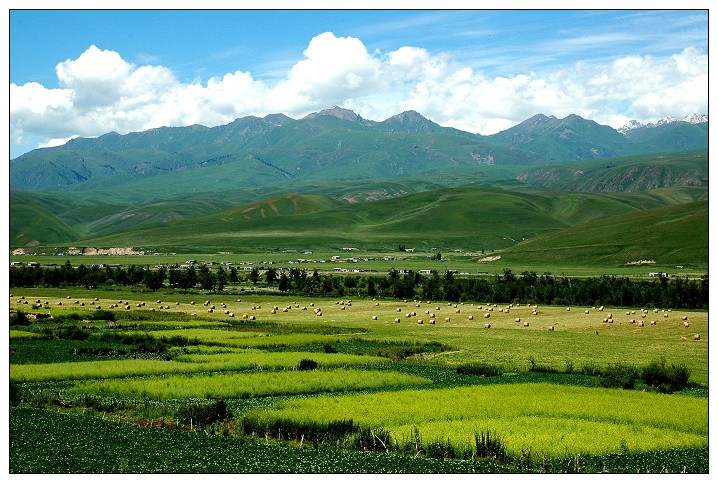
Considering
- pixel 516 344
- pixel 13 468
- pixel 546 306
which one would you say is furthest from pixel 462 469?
pixel 546 306

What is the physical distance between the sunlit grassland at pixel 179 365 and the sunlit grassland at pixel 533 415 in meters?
14.3

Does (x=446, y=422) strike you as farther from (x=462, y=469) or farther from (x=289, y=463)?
(x=289, y=463)

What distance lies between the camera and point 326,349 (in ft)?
220

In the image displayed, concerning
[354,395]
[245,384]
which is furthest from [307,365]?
[354,395]

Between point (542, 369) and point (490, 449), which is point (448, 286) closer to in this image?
point (542, 369)

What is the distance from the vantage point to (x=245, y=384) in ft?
159

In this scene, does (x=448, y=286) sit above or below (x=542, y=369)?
above

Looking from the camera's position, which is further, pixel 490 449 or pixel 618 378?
pixel 618 378

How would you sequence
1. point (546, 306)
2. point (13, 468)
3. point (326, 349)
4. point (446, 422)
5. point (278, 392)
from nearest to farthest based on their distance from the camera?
point (13, 468), point (446, 422), point (278, 392), point (326, 349), point (546, 306)

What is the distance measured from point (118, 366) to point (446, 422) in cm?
2731

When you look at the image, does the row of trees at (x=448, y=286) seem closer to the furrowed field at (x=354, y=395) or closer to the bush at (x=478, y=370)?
the furrowed field at (x=354, y=395)

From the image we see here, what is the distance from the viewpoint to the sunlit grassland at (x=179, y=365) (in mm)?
50438

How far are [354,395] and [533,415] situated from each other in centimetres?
1089

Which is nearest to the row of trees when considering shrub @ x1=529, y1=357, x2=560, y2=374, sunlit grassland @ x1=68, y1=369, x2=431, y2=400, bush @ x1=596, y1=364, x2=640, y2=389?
shrub @ x1=529, y1=357, x2=560, y2=374
